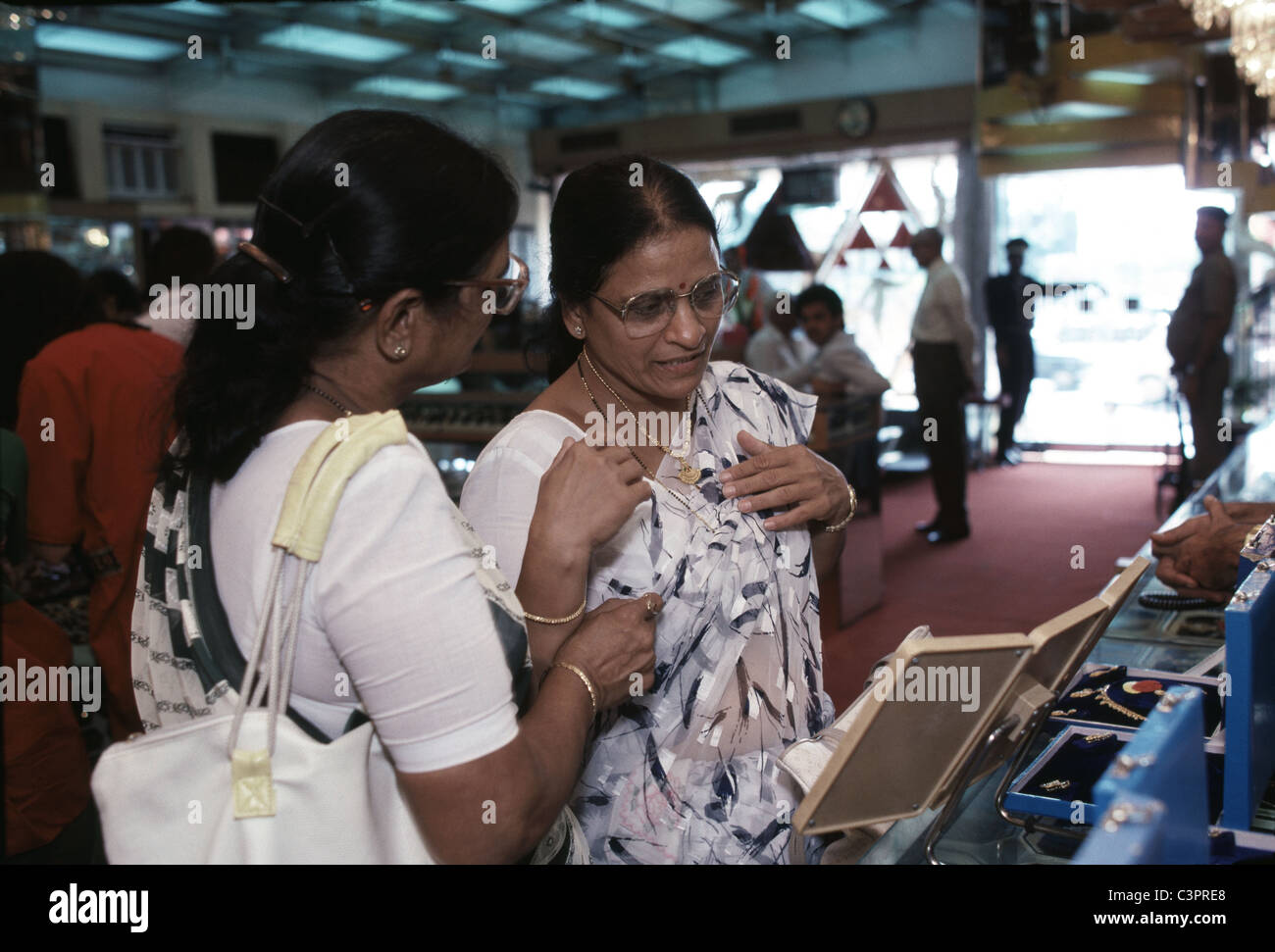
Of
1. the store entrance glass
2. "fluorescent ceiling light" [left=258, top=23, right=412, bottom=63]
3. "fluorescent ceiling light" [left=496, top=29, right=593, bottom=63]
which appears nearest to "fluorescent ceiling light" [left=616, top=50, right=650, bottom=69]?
"fluorescent ceiling light" [left=496, top=29, right=593, bottom=63]

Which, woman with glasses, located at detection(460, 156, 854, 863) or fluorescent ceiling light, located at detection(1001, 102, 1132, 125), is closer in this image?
woman with glasses, located at detection(460, 156, 854, 863)

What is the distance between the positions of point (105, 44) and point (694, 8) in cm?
575

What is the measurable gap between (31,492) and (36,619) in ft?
1.39

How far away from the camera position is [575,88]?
12438mm

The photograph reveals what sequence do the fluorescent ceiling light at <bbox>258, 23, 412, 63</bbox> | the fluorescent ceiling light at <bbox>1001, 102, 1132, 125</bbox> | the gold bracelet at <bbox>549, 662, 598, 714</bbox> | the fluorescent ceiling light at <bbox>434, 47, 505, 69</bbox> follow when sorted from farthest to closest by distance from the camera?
the fluorescent ceiling light at <bbox>434, 47, 505, 69</bbox>
the fluorescent ceiling light at <bbox>258, 23, 412, 63</bbox>
the fluorescent ceiling light at <bbox>1001, 102, 1132, 125</bbox>
the gold bracelet at <bbox>549, 662, 598, 714</bbox>

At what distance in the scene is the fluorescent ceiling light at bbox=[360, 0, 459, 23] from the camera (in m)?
9.30

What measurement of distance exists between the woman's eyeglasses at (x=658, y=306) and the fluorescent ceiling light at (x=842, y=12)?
9.88m

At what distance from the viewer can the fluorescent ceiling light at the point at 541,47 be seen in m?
10.7

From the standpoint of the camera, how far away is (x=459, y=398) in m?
5.54

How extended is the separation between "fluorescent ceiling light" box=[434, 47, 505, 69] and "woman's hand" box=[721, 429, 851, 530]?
10.0 metres

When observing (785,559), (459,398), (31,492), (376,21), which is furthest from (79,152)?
(785,559)
